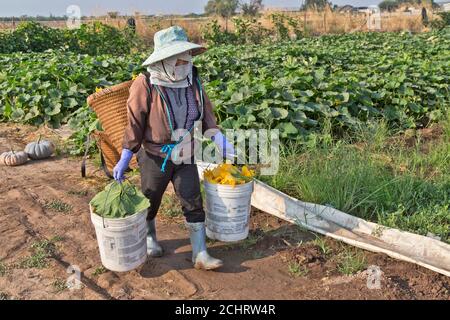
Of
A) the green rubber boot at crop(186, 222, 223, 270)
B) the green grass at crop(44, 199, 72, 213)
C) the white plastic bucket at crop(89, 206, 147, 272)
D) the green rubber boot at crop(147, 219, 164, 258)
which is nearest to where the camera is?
the white plastic bucket at crop(89, 206, 147, 272)

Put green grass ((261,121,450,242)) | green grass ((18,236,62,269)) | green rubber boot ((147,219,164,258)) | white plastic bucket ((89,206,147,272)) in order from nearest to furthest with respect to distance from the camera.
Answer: white plastic bucket ((89,206,147,272))
green grass ((18,236,62,269))
green rubber boot ((147,219,164,258))
green grass ((261,121,450,242))

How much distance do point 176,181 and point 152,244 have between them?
492 millimetres

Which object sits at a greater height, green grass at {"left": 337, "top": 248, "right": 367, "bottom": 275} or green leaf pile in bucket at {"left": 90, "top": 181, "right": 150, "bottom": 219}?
green leaf pile in bucket at {"left": 90, "top": 181, "right": 150, "bottom": 219}

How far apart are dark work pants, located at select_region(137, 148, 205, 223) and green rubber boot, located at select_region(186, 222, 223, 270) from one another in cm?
5

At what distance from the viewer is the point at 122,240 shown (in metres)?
2.94

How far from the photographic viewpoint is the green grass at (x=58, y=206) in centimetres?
413

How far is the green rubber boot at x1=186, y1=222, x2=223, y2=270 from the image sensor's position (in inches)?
122

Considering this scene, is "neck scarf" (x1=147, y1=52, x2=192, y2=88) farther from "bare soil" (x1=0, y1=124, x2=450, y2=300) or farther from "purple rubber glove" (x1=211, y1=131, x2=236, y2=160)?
"bare soil" (x1=0, y1=124, x2=450, y2=300)

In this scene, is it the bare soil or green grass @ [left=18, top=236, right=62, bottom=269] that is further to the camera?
green grass @ [left=18, top=236, right=62, bottom=269]

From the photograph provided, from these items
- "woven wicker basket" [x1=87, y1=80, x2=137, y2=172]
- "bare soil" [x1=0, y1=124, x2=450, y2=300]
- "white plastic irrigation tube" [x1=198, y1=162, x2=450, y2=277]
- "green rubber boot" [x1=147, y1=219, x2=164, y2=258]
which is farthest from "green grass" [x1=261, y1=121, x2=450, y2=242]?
"woven wicker basket" [x1=87, y1=80, x2=137, y2=172]

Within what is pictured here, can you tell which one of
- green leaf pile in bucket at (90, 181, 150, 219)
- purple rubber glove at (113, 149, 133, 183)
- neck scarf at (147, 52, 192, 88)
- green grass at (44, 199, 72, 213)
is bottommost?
green grass at (44, 199, 72, 213)

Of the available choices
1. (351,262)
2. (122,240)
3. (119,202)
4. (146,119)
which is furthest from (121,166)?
(351,262)

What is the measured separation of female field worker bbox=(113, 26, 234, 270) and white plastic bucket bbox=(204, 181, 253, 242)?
14 cm
